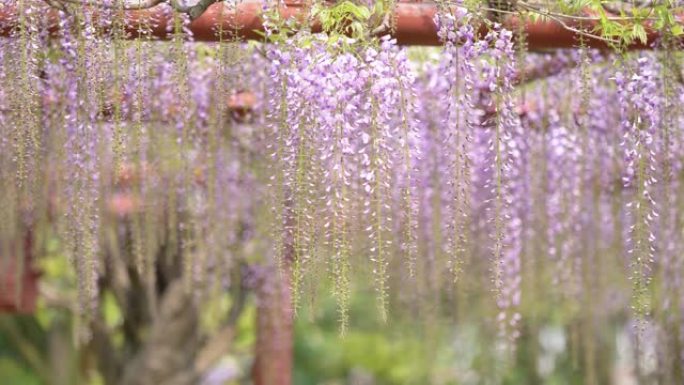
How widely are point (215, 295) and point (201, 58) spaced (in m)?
1.95

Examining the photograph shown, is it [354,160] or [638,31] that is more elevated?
[638,31]

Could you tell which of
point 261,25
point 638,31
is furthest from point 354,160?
point 638,31

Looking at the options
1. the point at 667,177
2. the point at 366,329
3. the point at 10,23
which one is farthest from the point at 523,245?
the point at 366,329

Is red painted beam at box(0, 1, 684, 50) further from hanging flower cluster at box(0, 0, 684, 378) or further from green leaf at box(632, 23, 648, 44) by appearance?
green leaf at box(632, 23, 648, 44)

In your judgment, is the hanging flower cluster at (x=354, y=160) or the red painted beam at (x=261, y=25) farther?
the red painted beam at (x=261, y=25)

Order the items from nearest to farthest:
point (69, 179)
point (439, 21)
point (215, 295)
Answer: point (439, 21), point (69, 179), point (215, 295)

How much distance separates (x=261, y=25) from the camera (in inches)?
159

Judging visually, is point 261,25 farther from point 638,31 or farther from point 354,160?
point 638,31

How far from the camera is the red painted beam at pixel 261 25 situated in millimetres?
3963

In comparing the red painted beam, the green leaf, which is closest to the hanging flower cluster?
the red painted beam

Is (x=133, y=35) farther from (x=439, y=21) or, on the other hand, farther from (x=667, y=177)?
(x=667, y=177)

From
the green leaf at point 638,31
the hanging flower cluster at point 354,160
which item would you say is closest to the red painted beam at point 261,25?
the hanging flower cluster at point 354,160

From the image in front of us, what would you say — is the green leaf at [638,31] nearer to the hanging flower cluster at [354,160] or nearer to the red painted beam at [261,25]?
the hanging flower cluster at [354,160]

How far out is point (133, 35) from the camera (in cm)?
416
